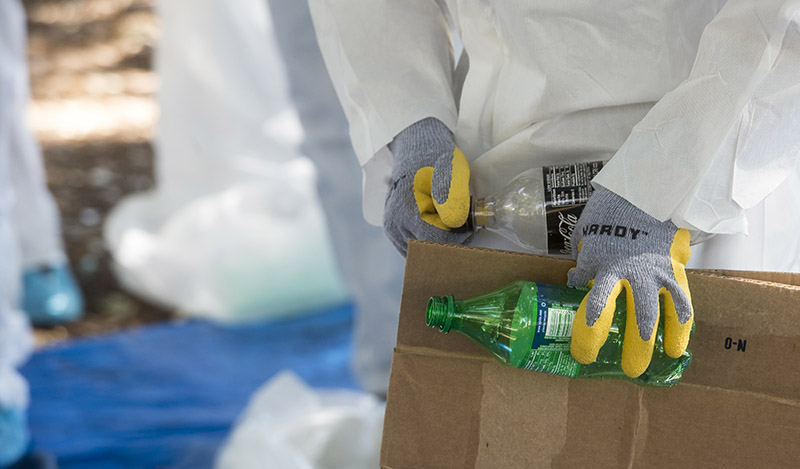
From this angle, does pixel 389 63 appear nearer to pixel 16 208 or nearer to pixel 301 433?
pixel 301 433

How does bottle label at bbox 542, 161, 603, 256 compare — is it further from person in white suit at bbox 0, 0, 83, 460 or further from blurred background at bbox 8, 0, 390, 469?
person in white suit at bbox 0, 0, 83, 460

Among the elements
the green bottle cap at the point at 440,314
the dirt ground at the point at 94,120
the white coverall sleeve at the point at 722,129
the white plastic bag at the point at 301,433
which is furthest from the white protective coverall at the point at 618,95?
the dirt ground at the point at 94,120

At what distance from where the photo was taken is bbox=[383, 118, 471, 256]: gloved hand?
38.9 inches

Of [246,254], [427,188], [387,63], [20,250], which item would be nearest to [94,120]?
[20,250]

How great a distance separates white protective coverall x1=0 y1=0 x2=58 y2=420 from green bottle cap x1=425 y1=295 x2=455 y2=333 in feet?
5.49

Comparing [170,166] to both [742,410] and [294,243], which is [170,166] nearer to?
[294,243]

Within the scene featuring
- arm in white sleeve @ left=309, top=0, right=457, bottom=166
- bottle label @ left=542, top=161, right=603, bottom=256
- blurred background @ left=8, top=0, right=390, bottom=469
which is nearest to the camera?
bottle label @ left=542, top=161, right=603, bottom=256

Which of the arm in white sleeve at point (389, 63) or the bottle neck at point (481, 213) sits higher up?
the arm in white sleeve at point (389, 63)

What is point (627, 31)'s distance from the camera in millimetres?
943

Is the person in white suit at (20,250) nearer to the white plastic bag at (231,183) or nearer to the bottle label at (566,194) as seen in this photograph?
the white plastic bag at (231,183)

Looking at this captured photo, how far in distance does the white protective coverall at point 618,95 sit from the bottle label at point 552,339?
161 mm

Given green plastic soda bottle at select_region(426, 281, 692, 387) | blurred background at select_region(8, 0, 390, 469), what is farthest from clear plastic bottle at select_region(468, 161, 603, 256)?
blurred background at select_region(8, 0, 390, 469)

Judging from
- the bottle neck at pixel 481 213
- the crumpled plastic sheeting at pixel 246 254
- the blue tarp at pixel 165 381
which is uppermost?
the bottle neck at pixel 481 213

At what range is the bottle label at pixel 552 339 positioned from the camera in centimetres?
83
